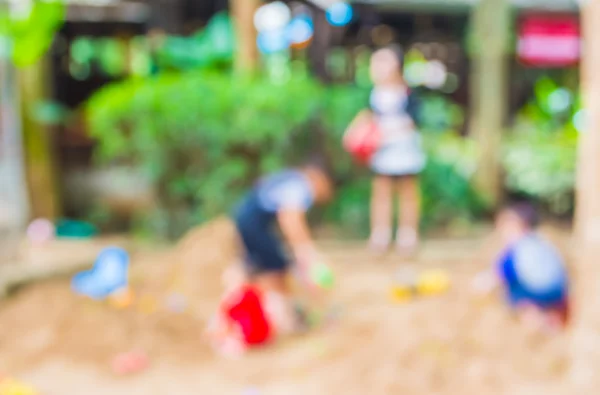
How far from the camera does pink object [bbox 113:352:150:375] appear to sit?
172 inches

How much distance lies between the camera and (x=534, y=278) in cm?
439

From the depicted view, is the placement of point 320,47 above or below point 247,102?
above

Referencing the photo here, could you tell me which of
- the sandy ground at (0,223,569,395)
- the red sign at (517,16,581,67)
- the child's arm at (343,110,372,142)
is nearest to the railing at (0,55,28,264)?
the sandy ground at (0,223,569,395)

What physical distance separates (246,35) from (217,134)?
1.49 m

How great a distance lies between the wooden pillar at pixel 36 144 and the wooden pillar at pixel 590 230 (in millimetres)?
6877

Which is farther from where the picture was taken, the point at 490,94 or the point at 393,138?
the point at 490,94

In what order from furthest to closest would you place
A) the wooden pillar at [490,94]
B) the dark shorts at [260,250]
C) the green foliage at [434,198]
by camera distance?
the wooden pillar at [490,94], the green foliage at [434,198], the dark shorts at [260,250]

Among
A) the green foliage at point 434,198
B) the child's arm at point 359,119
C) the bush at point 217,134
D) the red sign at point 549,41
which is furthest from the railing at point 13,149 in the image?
the red sign at point 549,41

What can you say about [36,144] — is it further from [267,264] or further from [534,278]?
[534,278]

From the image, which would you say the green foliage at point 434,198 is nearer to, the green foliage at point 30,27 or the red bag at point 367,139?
the red bag at point 367,139

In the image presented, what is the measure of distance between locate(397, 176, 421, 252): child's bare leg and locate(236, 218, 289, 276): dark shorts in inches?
79.7

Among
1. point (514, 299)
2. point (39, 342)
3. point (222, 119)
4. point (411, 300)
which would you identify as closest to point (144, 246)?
point (222, 119)

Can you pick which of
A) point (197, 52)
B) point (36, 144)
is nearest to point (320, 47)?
point (197, 52)

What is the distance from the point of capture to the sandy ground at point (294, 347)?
3.86 m
